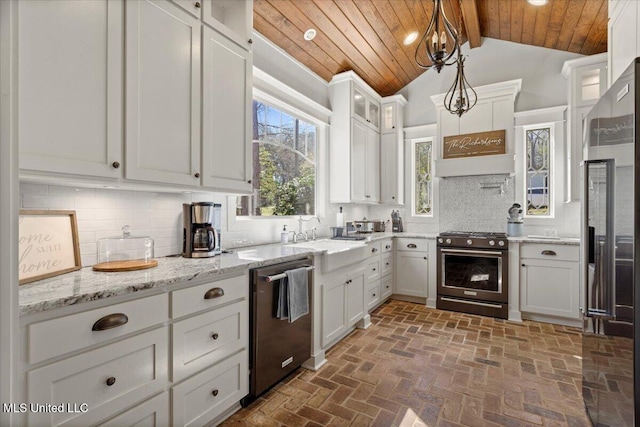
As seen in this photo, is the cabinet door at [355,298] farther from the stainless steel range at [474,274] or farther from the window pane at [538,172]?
the window pane at [538,172]

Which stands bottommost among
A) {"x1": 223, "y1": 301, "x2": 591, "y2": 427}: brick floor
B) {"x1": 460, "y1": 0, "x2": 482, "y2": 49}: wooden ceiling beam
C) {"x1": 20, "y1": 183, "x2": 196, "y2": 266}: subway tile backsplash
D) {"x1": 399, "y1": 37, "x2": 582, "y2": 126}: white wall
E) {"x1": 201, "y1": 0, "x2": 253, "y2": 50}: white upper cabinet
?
{"x1": 223, "y1": 301, "x2": 591, "y2": 427}: brick floor

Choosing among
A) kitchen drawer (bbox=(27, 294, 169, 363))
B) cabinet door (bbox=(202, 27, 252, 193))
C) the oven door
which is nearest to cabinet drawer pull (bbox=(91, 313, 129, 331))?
kitchen drawer (bbox=(27, 294, 169, 363))

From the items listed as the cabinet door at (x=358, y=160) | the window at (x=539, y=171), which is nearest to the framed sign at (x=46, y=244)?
the cabinet door at (x=358, y=160)

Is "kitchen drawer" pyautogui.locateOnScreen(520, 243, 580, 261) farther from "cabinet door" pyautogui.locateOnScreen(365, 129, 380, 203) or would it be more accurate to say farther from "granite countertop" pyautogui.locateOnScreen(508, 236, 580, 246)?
"cabinet door" pyautogui.locateOnScreen(365, 129, 380, 203)

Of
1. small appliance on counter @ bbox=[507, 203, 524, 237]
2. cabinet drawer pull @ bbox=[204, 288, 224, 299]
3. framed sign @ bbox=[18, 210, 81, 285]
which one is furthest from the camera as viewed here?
small appliance on counter @ bbox=[507, 203, 524, 237]

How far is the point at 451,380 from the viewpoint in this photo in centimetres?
231

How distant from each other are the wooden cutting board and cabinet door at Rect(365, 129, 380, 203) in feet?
10.2

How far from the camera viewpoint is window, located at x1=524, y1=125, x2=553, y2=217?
3.95 m

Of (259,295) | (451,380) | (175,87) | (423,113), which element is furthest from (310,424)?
(423,113)

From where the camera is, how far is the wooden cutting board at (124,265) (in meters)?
1.59

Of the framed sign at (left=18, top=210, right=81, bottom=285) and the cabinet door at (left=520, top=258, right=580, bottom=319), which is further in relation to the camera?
the cabinet door at (left=520, top=258, right=580, bottom=319)

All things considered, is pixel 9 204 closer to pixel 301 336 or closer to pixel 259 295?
pixel 259 295

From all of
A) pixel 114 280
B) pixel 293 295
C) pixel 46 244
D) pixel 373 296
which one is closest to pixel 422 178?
pixel 373 296

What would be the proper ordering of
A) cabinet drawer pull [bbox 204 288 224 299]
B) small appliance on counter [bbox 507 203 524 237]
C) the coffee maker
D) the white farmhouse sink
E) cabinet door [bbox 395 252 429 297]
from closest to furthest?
cabinet drawer pull [bbox 204 288 224 299] < the coffee maker < the white farmhouse sink < small appliance on counter [bbox 507 203 524 237] < cabinet door [bbox 395 252 429 297]
